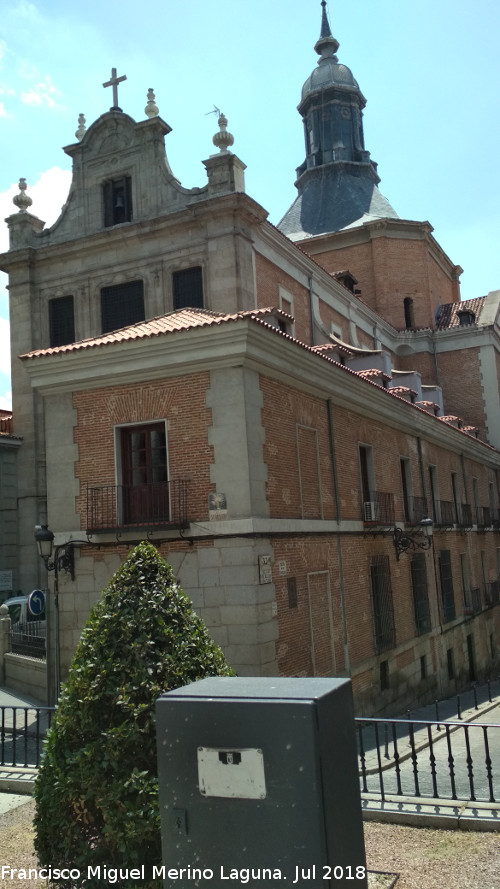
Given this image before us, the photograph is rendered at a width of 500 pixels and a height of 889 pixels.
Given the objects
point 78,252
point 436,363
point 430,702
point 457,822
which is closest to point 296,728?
point 457,822

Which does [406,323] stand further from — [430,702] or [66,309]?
[430,702]

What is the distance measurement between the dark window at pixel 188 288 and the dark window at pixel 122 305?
1.26 metres

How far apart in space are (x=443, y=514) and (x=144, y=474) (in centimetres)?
1219

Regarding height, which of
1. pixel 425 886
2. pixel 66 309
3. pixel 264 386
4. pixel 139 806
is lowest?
pixel 425 886

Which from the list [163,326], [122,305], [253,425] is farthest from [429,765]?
[122,305]

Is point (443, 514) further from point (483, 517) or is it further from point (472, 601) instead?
point (483, 517)

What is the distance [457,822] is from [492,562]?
23356mm

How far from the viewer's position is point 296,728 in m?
4.33

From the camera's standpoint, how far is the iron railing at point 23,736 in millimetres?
9555

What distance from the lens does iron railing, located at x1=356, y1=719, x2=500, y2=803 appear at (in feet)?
25.5

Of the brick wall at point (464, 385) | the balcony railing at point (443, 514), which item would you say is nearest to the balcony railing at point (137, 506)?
the balcony railing at point (443, 514)

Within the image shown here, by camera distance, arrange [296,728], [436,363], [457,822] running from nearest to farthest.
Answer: [296,728] < [457,822] < [436,363]

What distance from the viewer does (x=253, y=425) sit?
12367 millimetres

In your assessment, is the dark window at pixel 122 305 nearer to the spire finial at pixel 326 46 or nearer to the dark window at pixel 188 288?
the dark window at pixel 188 288
